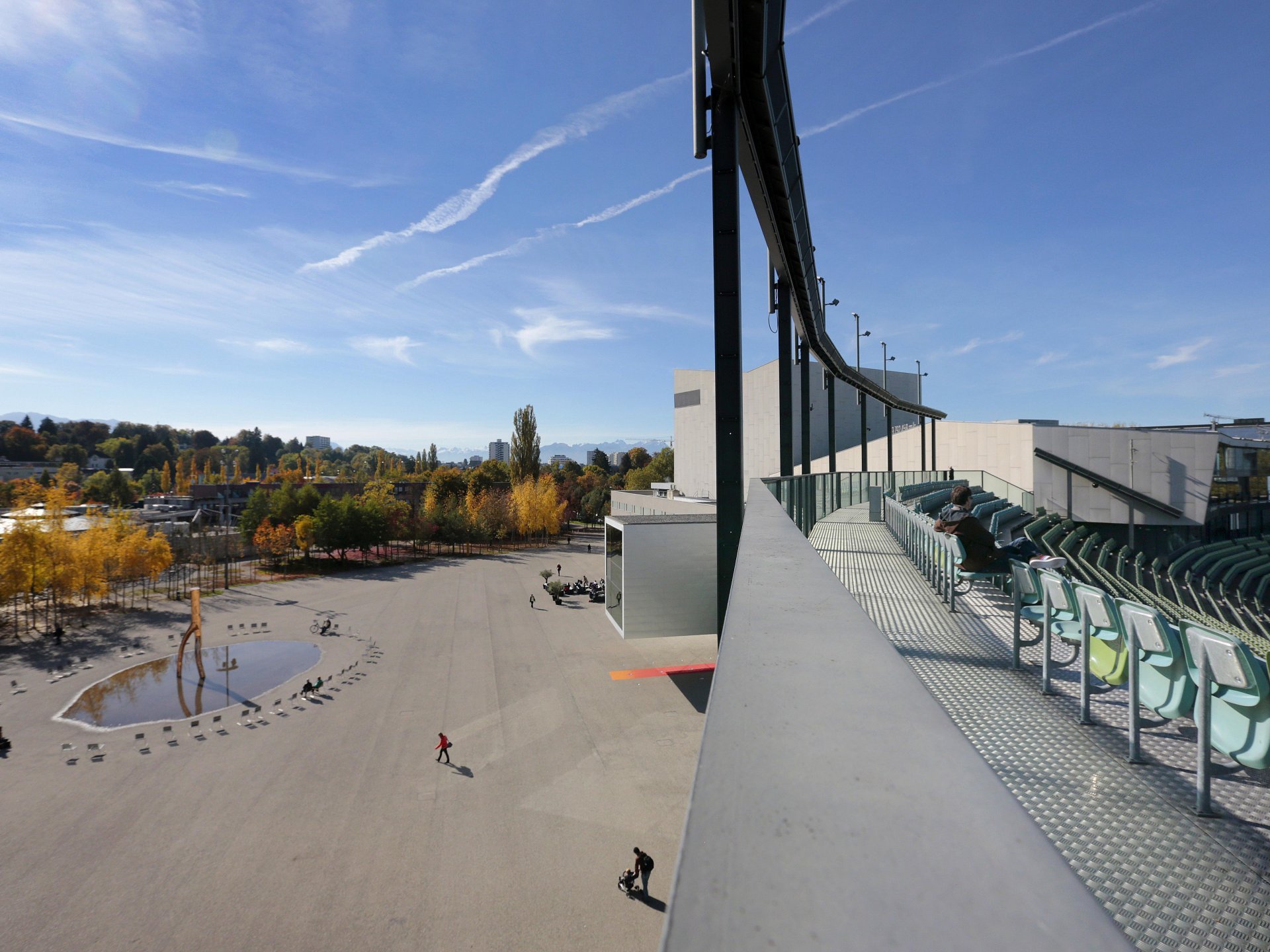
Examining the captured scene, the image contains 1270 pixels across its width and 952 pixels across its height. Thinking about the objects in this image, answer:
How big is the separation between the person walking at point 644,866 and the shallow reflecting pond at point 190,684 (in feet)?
50.1

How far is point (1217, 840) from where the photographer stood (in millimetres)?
2285

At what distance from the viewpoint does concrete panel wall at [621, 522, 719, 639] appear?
74.0ft

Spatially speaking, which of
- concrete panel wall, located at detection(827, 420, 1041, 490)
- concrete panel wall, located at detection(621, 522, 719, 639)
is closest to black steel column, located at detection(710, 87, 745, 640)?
concrete panel wall, located at detection(621, 522, 719, 639)

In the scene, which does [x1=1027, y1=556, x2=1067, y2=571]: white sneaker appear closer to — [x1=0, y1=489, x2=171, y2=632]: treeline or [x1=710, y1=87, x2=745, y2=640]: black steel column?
A: [x1=710, y1=87, x2=745, y2=640]: black steel column

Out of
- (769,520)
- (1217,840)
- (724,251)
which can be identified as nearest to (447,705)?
(724,251)

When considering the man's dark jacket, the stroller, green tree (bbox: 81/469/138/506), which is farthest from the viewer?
green tree (bbox: 81/469/138/506)

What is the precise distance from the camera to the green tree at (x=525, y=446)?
59.1 metres

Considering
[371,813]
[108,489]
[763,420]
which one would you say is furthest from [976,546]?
[108,489]

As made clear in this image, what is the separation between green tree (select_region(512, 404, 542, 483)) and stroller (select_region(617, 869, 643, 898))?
164ft

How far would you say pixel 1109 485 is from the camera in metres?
24.4

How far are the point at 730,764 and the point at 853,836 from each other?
0.20 meters

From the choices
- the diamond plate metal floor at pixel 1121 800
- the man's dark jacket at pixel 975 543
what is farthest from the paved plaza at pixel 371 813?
the diamond plate metal floor at pixel 1121 800

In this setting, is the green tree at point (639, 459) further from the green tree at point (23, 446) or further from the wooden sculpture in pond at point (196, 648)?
the green tree at point (23, 446)

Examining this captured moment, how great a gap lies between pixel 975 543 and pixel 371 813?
504 inches
